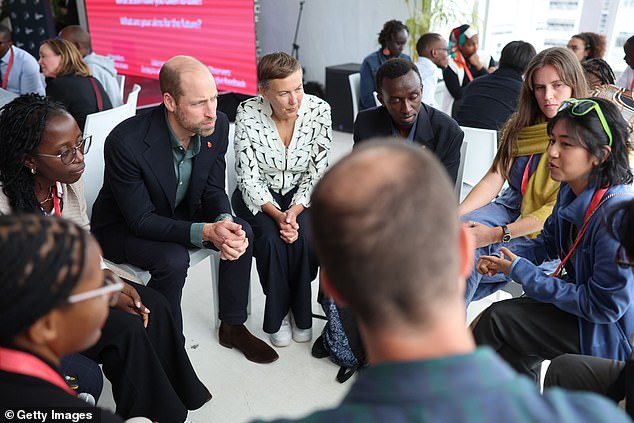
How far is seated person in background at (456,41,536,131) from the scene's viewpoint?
3230 mm

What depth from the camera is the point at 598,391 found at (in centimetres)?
143

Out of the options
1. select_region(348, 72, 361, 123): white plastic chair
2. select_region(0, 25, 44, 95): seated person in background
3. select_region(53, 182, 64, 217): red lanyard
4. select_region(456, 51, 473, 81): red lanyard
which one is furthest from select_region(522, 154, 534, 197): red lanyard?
select_region(0, 25, 44, 95): seated person in background

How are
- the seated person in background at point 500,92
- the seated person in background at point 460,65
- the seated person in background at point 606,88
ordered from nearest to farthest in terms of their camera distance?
the seated person in background at point 606,88
the seated person in background at point 500,92
the seated person in background at point 460,65

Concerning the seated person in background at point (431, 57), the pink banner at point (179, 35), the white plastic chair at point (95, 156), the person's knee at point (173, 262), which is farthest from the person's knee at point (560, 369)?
the pink banner at point (179, 35)

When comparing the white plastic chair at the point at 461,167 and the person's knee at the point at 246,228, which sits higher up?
the white plastic chair at the point at 461,167

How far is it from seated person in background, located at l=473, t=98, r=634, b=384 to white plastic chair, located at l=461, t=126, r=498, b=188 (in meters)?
0.89

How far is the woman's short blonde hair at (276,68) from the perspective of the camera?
2383mm

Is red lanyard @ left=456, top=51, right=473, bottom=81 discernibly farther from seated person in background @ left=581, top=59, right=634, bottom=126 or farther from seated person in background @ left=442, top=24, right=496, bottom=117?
seated person in background @ left=581, top=59, right=634, bottom=126

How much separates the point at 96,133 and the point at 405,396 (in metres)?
2.40

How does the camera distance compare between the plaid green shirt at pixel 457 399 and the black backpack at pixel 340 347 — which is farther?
the black backpack at pixel 340 347

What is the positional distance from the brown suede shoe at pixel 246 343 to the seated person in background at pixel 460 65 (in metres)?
2.71

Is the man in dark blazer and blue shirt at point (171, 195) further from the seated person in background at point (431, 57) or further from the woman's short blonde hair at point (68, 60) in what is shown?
the seated person in background at point (431, 57)

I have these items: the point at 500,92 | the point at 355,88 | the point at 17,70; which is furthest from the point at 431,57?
the point at 17,70

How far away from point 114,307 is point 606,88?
9.39 feet
